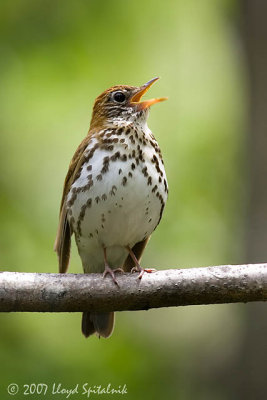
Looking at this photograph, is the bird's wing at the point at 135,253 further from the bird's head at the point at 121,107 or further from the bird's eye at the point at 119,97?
the bird's eye at the point at 119,97

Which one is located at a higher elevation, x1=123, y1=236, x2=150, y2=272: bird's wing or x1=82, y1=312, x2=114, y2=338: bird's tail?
x1=123, y1=236, x2=150, y2=272: bird's wing

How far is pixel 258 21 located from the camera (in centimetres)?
846

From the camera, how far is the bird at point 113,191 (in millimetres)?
5875

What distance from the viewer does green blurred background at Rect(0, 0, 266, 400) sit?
28.2 feet

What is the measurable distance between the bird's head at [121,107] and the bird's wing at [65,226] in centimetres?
28

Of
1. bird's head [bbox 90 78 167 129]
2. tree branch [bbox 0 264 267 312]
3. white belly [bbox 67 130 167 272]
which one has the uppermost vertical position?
bird's head [bbox 90 78 167 129]

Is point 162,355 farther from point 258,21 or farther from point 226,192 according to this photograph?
point 258,21

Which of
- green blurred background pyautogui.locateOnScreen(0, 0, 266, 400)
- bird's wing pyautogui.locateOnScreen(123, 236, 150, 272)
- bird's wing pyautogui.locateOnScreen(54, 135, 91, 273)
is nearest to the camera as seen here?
bird's wing pyautogui.locateOnScreen(54, 135, 91, 273)

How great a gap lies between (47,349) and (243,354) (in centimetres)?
200

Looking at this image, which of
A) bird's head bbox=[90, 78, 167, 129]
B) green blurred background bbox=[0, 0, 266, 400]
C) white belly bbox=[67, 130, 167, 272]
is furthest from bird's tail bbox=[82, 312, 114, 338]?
green blurred background bbox=[0, 0, 266, 400]

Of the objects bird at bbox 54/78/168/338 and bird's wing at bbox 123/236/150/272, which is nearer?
bird at bbox 54/78/168/338

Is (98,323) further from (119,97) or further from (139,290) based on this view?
(119,97)

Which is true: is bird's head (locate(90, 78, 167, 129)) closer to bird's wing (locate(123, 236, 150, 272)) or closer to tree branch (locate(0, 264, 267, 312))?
bird's wing (locate(123, 236, 150, 272))

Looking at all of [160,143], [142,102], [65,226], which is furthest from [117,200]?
[160,143]
